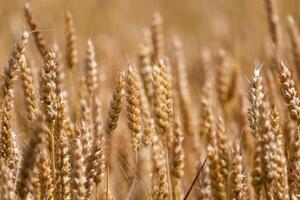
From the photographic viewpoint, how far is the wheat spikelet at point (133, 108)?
1845 mm

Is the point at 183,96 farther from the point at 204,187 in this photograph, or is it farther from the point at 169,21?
the point at 169,21

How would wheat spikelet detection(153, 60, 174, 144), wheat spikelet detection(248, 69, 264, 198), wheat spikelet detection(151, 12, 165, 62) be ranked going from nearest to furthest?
wheat spikelet detection(248, 69, 264, 198), wheat spikelet detection(153, 60, 174, 144), wheat spikelet detection(151, 12, 165, 62)

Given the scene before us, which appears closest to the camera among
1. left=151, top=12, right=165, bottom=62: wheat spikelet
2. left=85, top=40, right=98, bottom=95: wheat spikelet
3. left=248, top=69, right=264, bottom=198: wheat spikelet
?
left=248, top=69, right=264, bottom=198: wheat spikelet

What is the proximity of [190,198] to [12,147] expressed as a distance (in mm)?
955

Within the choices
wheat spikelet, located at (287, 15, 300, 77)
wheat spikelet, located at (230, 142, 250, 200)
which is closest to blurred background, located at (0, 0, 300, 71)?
wheat spikelet, located at (287, 15, 300, 77)

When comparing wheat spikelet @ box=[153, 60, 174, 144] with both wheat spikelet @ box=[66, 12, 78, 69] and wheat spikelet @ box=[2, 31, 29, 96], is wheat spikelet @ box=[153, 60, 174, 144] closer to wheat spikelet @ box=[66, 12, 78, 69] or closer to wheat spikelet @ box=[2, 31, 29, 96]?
wheat spikelet @ box=[2, 31, 29, 96]

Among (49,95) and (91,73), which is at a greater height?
(91,73)

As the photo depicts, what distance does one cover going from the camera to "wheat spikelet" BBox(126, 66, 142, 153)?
1.84 m

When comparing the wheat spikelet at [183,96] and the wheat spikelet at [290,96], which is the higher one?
the wheat spikelet at [183,96]

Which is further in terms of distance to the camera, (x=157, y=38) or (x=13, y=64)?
(x=157, y=38)

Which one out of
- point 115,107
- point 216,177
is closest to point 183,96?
point 216,177

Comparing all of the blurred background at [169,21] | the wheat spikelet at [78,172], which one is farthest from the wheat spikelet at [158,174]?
the blurred background at [169,21]

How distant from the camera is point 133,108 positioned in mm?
1842

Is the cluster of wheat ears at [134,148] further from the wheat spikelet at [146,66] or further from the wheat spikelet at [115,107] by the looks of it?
the wheat spikelet at [146,66]
